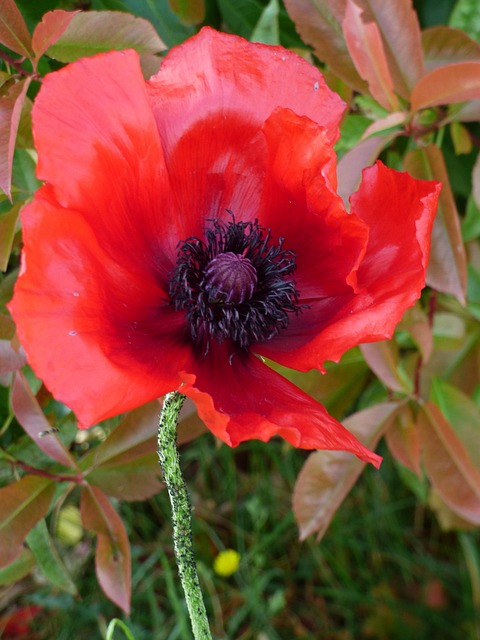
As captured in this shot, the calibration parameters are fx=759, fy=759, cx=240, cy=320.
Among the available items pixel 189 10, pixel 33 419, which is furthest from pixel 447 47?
pixel 33 419

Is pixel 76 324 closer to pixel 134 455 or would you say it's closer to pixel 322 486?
pixel 134 455

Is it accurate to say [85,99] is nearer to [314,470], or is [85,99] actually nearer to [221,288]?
[221,288]

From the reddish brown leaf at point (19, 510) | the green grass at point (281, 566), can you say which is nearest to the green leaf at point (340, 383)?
the reddish brown leaf at point (19, 510)

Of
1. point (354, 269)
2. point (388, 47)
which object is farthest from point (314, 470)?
point (388, 47)

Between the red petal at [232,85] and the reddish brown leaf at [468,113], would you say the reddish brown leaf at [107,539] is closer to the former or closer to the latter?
the red petal at [232,85]

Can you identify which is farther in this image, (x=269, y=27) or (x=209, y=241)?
(x=269, y=27)
